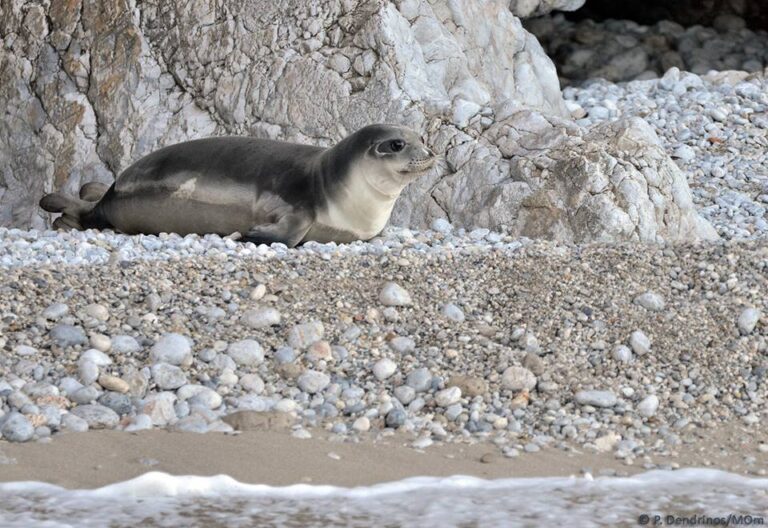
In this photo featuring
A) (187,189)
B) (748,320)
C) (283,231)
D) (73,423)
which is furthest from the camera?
(187,189)

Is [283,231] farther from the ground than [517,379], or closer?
farther from the ground

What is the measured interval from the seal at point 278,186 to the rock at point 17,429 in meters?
2.37

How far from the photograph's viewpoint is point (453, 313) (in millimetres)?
5027

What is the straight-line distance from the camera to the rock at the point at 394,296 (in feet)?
16.6

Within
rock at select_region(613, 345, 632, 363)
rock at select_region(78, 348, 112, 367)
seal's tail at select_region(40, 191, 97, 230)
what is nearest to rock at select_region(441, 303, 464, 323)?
rock at select_region(613, 345, 632, 363)

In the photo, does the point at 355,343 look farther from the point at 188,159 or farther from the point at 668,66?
the point at 668,66

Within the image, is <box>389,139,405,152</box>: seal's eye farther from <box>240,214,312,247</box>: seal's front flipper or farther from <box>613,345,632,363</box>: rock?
<box>613,345,632,363</box>: rock

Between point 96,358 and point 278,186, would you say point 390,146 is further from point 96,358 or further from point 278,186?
point 96,358

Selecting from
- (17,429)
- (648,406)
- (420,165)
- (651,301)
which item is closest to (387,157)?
(420,165)

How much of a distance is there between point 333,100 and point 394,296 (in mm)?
3023

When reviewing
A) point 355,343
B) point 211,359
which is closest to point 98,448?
point 211,359

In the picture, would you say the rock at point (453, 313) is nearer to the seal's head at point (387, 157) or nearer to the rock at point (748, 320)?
the rock at point (748, 320)

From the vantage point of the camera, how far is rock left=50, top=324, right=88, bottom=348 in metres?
4.63

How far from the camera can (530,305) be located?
5.12 m
